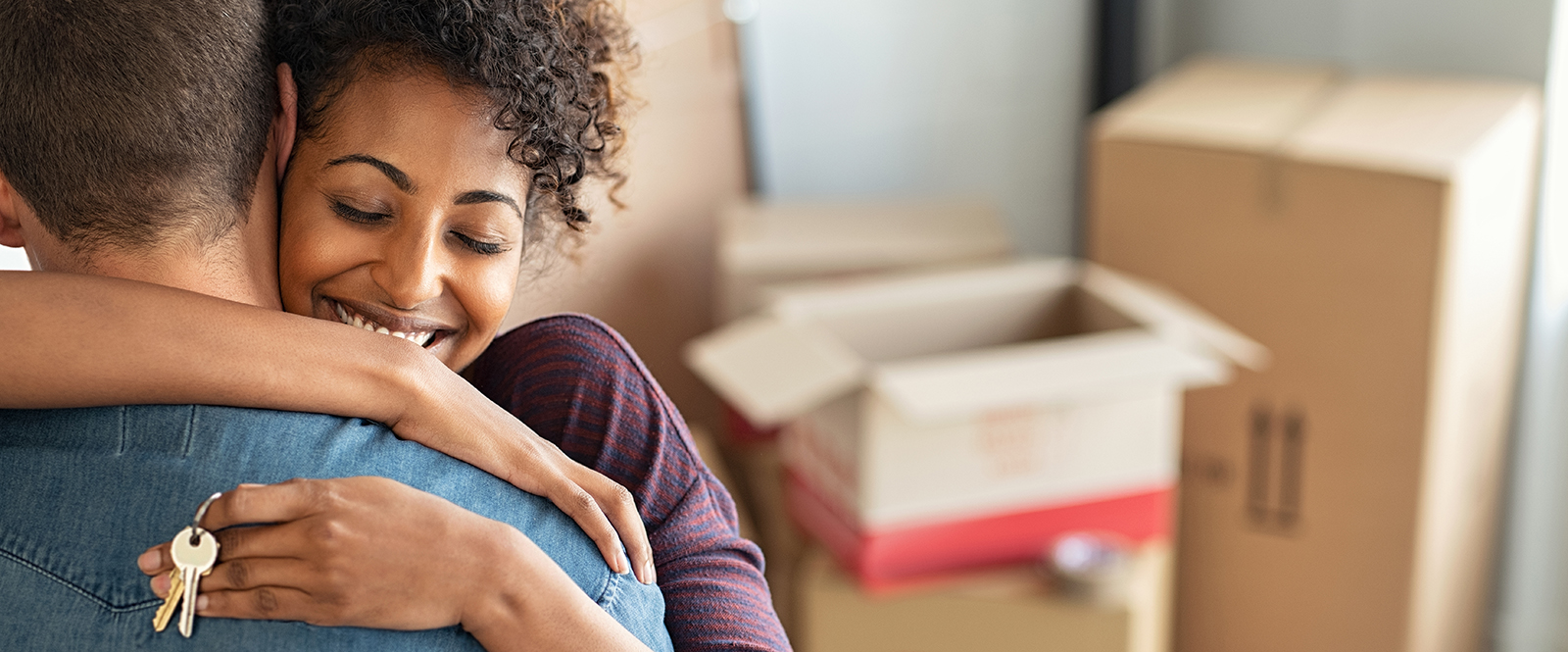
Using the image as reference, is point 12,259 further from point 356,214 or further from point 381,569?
point 381,569

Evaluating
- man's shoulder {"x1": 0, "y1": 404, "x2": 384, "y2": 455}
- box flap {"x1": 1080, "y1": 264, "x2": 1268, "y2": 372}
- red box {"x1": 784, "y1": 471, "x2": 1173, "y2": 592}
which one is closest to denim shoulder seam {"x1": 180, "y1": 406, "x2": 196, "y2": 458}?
man's shoulder {"x1": 0, "y1": 404, "x2": 384, "y2": 455}

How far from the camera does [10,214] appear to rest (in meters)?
0.66

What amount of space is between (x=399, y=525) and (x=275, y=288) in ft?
0.65

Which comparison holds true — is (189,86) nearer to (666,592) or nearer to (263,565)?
(263,565)

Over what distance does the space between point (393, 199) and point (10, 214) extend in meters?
0.18

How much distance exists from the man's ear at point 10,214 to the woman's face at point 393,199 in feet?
0.41

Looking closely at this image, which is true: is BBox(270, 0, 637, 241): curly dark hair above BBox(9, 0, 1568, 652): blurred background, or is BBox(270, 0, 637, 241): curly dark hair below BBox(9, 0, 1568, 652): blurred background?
above

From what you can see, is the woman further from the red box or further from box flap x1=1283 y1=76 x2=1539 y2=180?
box flap x1=1283 y1=76 x2=1539 y2=180

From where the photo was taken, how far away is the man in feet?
1.84

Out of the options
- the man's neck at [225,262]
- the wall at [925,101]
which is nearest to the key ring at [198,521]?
the man's neck at [225,262]

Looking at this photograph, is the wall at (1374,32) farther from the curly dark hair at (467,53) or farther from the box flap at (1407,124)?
the curly dark hair at (467,53)

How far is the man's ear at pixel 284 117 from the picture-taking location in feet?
2.32

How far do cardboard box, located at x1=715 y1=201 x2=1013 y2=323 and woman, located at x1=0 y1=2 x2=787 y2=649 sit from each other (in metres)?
1.30

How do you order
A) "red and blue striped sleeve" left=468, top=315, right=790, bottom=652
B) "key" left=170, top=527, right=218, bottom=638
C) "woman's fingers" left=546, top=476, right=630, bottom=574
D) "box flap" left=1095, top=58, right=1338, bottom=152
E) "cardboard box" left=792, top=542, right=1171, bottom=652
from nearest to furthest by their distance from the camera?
"key" left=170, top=527, right=218, bottom=638 < "woman's fingers" left=546, top=476, right=630, bottom=574 < "red and blue striped sleeve" left=468, top=315, right=790, bottom=652 < "cardboard box" left=792, top=542, right=1171, bottom=652 < "box flap" left=1095, top=58, right=1338, bottom=152
